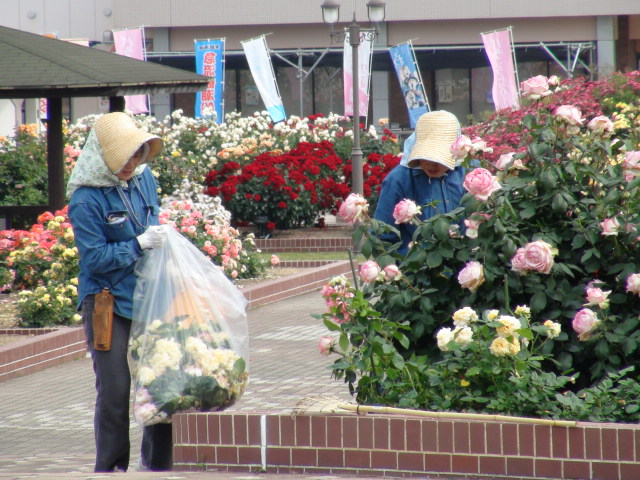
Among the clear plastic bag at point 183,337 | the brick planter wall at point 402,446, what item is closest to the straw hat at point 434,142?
the clear plastic bag at point 183,337

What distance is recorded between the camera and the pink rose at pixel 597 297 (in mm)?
4531

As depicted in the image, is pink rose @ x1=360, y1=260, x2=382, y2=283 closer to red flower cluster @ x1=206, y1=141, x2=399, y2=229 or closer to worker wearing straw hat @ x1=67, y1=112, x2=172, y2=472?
worker wearing straw hat @ x1=67, y1=112, x2=172, y2=472

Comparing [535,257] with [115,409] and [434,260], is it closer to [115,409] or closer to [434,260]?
[434,260]

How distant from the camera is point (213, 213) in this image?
13.1 meters

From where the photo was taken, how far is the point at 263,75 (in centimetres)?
3114

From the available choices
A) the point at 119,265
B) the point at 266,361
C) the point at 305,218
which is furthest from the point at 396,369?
the point at 305,218

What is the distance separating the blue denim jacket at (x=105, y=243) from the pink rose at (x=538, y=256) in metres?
1.79

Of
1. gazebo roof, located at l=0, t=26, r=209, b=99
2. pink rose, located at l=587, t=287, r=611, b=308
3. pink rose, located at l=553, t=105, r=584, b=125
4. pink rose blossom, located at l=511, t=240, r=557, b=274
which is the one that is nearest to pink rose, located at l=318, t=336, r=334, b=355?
pink rose blossom, located at l=511, t=240, r=557, b=274

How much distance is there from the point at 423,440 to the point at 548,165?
1380mm

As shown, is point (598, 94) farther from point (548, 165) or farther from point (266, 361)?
point (548, 165)

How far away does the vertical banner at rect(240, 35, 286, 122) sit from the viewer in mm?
30312

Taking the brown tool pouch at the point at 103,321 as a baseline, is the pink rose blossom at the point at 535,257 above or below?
above

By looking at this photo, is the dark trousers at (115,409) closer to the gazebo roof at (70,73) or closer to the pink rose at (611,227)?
the pink rose at (611,227)

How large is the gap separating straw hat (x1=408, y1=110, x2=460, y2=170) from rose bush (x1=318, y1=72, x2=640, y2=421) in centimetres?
44
